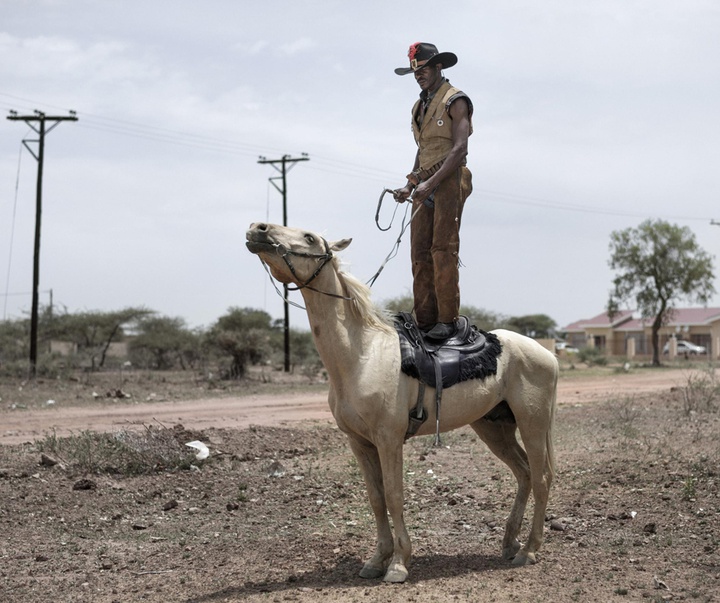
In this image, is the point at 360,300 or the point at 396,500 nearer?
the point at 396,500

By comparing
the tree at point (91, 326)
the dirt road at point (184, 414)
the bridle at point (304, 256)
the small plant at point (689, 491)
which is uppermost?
Answer: the bridle at point (304, 256)

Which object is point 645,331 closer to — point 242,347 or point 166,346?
point 166,346

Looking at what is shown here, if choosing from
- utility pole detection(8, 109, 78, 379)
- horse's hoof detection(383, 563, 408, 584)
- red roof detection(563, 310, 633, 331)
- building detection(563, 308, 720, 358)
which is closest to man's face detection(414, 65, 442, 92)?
horse's hoof detection(383, 563, 408, 584)

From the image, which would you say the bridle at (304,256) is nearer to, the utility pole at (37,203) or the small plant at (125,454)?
the small plant at (125,454)

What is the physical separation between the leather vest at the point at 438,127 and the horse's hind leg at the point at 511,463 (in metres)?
2.06

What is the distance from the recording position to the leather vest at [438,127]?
20.6 feet

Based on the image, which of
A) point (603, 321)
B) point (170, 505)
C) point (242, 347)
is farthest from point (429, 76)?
point (603, 321)

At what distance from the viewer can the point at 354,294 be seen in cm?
597

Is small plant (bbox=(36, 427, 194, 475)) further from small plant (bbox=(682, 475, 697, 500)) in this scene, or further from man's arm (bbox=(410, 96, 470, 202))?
small plant (bbox=(682, 475, 697, 500))

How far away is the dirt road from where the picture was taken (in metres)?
13.7

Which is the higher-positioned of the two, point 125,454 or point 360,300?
point 360,300

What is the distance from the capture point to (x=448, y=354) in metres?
6.09

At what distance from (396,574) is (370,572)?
11.0 inches

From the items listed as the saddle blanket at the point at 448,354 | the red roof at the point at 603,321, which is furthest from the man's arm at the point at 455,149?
the red roof at the point at 603,321
